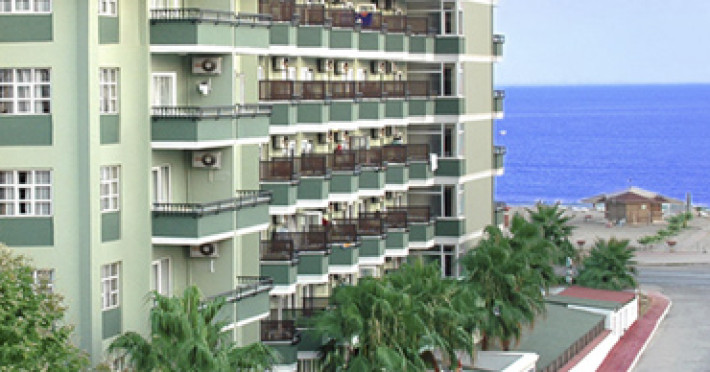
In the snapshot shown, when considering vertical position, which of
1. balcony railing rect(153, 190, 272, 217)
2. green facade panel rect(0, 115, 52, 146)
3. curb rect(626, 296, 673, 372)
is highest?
green facade panel rect(0, 115, 52, 146)

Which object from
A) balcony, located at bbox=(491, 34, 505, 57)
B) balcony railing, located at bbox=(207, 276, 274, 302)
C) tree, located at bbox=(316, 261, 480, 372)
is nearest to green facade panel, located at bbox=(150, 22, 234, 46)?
balcony railing, located at bbox=(207, 276, 274, 302)

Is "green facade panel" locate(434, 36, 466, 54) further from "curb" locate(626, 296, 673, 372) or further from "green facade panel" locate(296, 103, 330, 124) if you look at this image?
"green facade panel" locate(296, 103, 330, 124)

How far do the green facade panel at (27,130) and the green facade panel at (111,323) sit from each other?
3.53 m

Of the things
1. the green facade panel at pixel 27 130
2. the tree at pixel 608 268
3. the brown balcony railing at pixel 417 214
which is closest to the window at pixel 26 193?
the green facade panel at pixel 27 130

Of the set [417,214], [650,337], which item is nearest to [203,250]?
[417,214]

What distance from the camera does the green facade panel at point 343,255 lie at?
181 ft

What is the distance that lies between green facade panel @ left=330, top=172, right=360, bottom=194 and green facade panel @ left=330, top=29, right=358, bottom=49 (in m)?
3.58

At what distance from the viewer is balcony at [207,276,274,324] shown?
4319cm

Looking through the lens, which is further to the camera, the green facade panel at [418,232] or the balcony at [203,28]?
the green facade panel at [418,232]

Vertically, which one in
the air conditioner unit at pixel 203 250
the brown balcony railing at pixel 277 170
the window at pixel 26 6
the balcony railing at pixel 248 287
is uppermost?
the window at pixel 26 6

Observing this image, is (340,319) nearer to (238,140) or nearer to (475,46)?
(238,140)

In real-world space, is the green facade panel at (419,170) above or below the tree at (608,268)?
above

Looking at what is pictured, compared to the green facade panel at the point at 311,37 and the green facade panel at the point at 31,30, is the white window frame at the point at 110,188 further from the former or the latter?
the green facade panel at the point at 311,37

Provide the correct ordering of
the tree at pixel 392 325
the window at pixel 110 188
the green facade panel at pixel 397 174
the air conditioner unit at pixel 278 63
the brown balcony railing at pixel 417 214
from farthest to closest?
the brown balcony railing at pixel 417 214, the green facade panel at pixel 397 174, the air conditioner unit at pixel 278 63, the tree at pixel 392 325, the window at pixel 110 188
